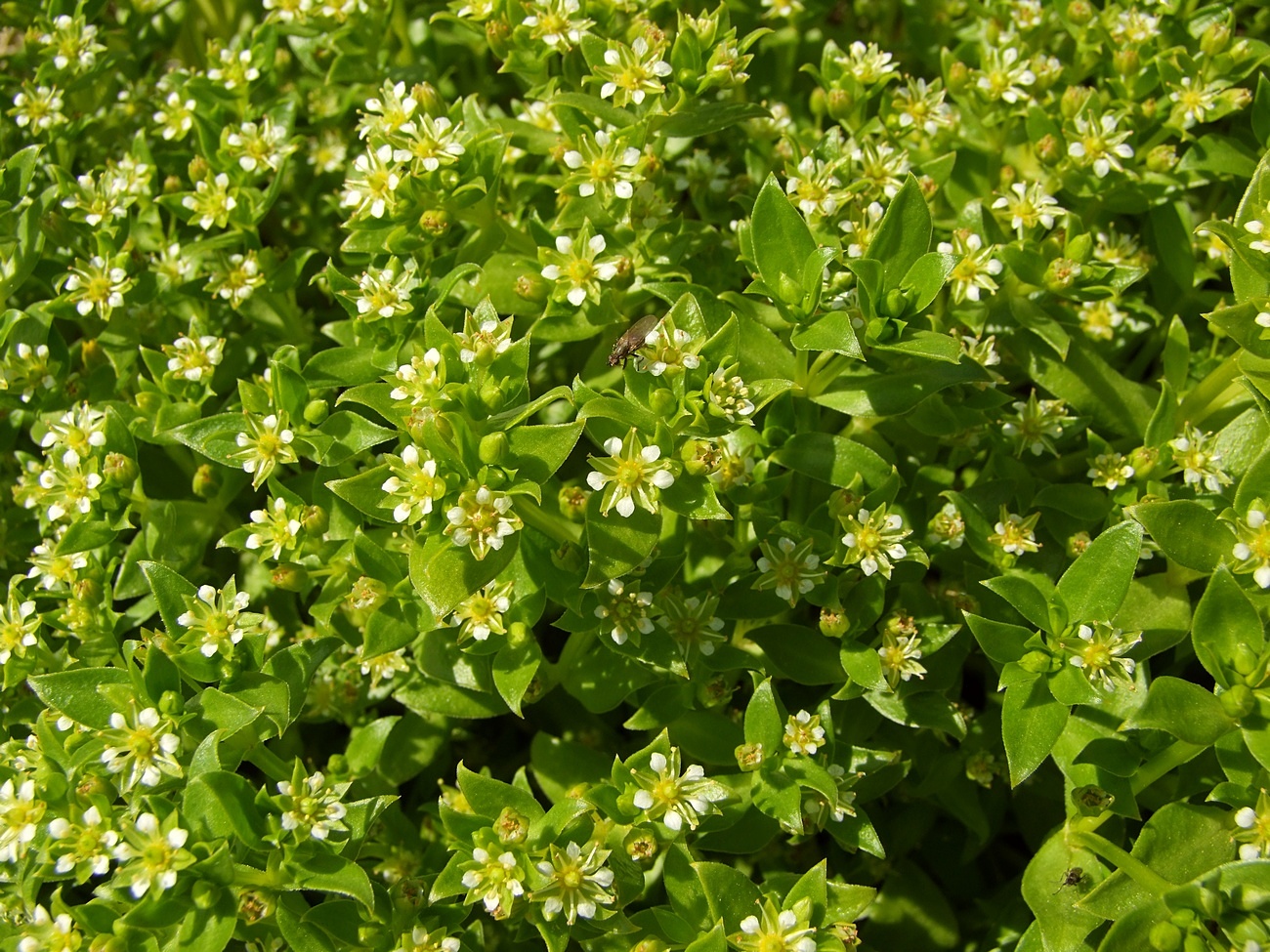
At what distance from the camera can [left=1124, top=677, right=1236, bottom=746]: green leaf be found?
298cm

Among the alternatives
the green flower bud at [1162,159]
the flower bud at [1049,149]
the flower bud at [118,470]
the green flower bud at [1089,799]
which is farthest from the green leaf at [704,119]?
the green flower bud at [1089,799]

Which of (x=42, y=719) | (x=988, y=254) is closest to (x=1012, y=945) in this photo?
(x=988, y=254)

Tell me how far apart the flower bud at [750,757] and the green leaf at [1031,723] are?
736 millimetres

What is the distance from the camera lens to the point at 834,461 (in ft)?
11.6

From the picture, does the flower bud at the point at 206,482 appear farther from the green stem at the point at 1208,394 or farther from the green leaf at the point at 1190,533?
the green stem at the point at 1208,394

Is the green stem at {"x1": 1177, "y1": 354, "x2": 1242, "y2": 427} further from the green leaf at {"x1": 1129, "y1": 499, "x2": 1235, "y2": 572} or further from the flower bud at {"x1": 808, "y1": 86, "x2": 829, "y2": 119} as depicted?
the flower bud at {"x1": 808, "y1": 86, "x2": 829, "y2": 119}

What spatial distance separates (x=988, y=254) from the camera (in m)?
3.70

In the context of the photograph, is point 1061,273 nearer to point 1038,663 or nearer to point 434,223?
point 1038,663

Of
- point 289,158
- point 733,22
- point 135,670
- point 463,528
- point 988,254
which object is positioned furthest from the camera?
point 733,22

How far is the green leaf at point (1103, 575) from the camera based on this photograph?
3.25m

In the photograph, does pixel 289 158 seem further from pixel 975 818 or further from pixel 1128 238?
pixel 975 818

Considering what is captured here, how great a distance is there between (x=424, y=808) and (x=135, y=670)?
1136mm

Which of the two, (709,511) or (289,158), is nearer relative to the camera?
(709,511)

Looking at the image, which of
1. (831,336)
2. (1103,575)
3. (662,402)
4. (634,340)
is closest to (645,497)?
(662,402)
